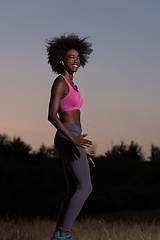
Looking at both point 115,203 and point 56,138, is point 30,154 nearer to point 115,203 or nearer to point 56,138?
point 115,203

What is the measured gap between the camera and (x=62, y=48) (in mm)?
4629

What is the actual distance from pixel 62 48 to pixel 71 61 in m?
0.21

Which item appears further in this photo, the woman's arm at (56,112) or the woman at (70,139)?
the woman at (70,139)

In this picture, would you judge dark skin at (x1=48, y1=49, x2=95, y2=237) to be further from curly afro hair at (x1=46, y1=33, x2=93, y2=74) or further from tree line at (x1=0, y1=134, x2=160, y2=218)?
tree line at (x1=0, y1=134, x2=160, y2=218)

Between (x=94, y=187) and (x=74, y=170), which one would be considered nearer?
(x=74, y=170)

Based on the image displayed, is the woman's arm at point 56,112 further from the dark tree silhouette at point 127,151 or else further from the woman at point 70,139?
the dark tree silhouette at point 127,151

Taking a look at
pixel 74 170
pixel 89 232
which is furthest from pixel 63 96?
pixel 89 232

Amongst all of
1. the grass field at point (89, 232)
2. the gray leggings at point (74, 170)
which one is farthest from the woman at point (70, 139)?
the grass field at point (89, 232)

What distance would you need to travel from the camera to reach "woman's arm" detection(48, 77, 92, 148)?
159 inches

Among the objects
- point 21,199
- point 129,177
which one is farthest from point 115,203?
point 129,177

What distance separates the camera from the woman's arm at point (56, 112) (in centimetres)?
403

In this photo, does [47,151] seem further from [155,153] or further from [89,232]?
[89,232]

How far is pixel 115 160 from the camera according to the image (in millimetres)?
22609

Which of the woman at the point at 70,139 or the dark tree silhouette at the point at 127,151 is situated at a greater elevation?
the dark tree silhouette at the point at 127,151
